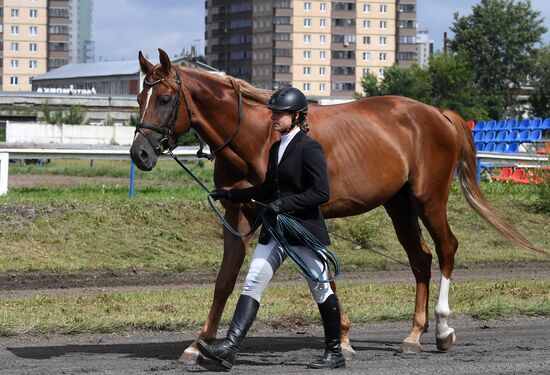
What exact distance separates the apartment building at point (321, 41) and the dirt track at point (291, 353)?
133694 millimetres

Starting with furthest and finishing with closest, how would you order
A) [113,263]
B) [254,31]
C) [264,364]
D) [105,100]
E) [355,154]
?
[254,31]
[105,100]
[113,263]
[355,154]
[264,364]

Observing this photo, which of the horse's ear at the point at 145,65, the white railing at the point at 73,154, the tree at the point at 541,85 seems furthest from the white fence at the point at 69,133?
the horse's ear at the point at 145,65

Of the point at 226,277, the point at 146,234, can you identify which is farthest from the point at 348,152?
the point at 146,234

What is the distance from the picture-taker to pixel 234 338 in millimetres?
8289

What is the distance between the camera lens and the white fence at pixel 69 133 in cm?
6356

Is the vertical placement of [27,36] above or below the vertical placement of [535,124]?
above

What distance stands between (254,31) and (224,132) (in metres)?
137

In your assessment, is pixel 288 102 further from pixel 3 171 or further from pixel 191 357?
pixel 3 171

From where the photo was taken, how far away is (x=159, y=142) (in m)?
8.86

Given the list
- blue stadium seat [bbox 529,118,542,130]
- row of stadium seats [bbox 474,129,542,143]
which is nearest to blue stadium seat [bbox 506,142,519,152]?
row of stadium seats [bbox 474,129,542,143]

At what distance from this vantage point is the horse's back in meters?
9.70

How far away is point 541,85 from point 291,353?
105272 mm

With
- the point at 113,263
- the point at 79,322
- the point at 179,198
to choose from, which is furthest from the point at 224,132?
the point at 179,198

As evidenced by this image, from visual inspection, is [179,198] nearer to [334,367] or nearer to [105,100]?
[334,367]
